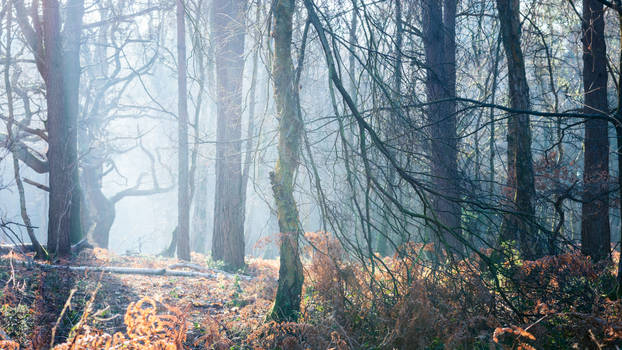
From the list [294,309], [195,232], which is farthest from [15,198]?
[294,309]

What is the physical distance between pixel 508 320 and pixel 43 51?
905 cm

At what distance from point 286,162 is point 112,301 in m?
3.27

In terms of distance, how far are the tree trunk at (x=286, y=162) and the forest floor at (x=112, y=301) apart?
560 mm

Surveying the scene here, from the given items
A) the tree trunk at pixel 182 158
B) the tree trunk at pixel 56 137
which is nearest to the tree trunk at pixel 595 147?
the tree trunk at pixel 56 137

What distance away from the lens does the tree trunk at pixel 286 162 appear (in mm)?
4984

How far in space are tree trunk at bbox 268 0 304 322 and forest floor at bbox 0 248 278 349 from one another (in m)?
0.56

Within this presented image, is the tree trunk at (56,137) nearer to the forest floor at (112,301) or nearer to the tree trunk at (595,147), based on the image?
the forest floor at (112,301)

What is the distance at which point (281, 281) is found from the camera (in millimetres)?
5203

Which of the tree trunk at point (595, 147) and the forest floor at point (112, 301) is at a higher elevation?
the tree trunk at point (595, 147)

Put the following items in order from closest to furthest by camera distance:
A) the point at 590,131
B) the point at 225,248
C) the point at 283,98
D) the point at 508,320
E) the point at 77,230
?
the point at 508,320 → the point at 283,98 → the point at 590,131 → the point at 77,230 → the point at 225,248

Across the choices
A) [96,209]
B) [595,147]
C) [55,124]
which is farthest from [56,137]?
[96,209]

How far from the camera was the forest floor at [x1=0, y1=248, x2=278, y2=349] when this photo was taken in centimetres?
448

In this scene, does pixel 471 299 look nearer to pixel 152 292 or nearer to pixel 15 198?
pixel 152 292

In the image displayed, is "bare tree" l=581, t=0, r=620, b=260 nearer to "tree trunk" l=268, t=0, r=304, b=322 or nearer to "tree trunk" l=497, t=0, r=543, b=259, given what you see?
"tree trunk" l=497, t=0, r=543, b=259
